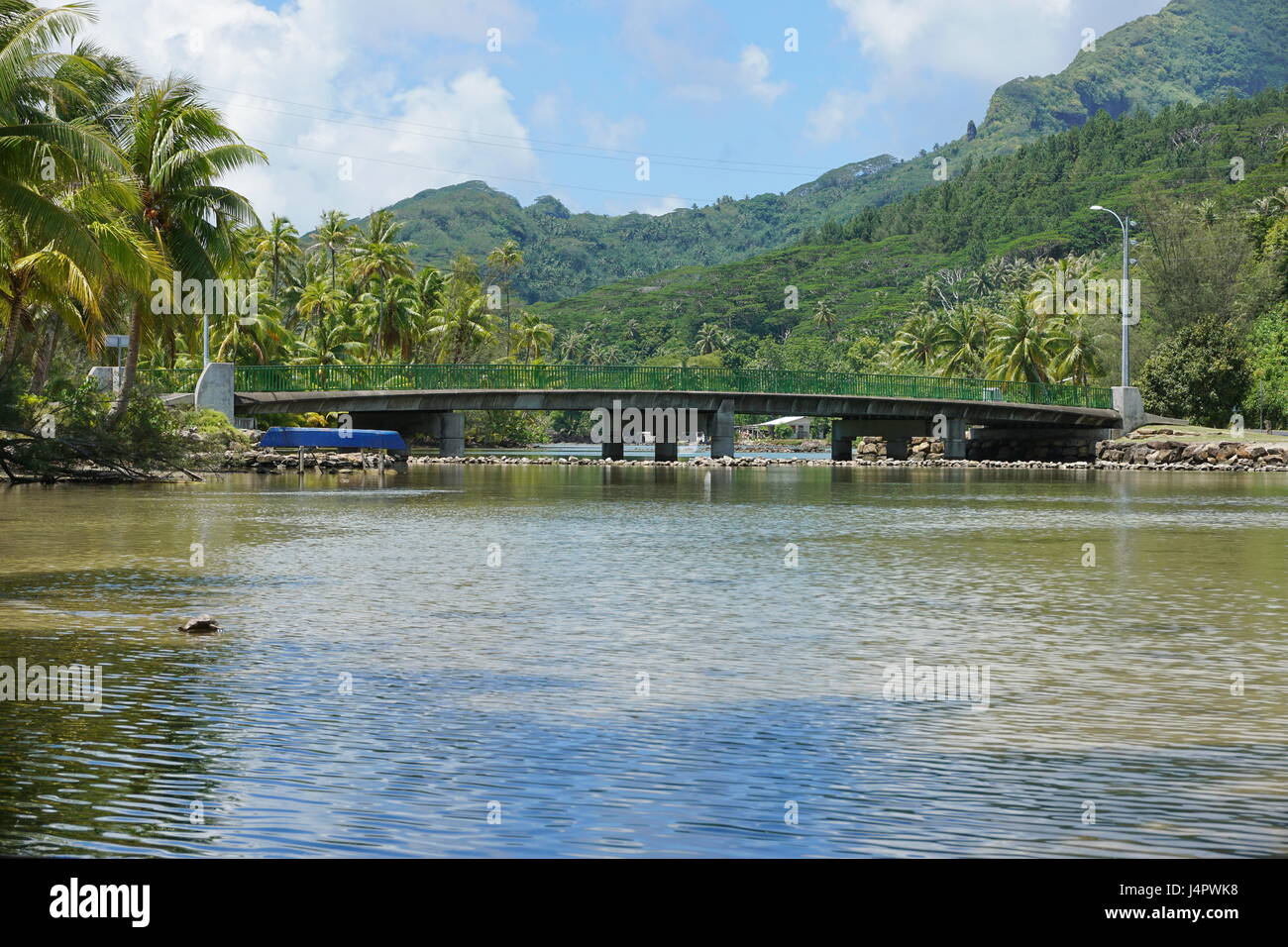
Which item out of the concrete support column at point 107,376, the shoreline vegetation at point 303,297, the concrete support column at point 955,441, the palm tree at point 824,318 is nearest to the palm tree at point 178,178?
the shoreline vegetation at point 303,297

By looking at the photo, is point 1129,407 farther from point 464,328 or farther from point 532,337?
point 532,337

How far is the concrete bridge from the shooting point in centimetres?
6366

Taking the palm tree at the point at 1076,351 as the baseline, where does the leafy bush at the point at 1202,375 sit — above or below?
below

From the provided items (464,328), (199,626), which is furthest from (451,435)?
(199,626)

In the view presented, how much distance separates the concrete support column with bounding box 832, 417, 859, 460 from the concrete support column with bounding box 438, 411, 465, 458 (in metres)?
25.1

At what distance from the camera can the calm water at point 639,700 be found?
7266mm

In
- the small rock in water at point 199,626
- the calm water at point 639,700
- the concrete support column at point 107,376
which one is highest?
the concrete support column at point 107,376

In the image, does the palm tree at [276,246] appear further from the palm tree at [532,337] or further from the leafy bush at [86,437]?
the leafy bush at [86,437]

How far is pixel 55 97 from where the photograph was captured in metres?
34.8

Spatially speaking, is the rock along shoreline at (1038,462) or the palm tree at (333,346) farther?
the palm tree at (333,346)

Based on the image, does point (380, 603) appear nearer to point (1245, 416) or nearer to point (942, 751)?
point (942, 751)

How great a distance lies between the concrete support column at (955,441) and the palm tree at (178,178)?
44.4 meters

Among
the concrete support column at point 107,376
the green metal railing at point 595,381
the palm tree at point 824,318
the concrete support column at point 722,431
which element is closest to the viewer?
the concrete support column at point 107,376
